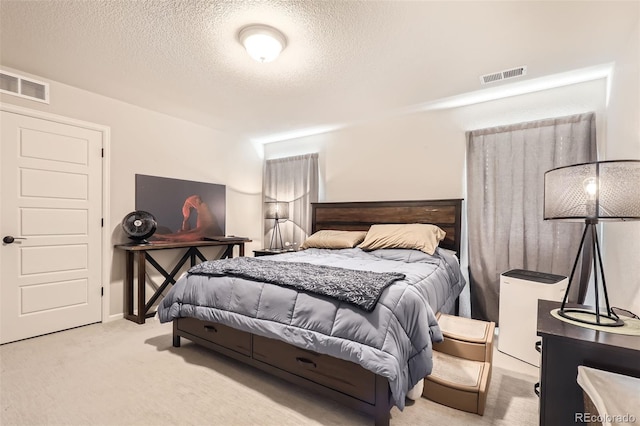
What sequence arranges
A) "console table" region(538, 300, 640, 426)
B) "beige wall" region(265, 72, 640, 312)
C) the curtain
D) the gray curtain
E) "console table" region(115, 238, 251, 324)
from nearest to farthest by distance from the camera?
"console table" region(538, 300, 640, 426), "beige wall" region(265, 72, 640, 312), the gray curtain, "console table" region(115, 238, 251, 324), the curtain

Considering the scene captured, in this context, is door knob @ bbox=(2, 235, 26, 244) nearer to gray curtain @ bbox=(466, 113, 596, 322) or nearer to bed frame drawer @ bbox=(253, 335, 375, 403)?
bed frame drawer @ bbox=(253, 335, 375, 403)

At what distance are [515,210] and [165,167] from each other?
407cm

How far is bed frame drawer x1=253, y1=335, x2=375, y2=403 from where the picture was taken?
5.32 ft

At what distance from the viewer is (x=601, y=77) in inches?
108

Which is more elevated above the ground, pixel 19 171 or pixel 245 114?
pixel 245 114

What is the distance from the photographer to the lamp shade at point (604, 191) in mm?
1293

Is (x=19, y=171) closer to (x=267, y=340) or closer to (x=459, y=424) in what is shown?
(x=267, y=340)

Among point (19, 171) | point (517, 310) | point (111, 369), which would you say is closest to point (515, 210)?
point (517, 310)

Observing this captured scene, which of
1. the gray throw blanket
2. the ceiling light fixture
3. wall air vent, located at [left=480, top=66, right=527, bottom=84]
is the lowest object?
the gray throw blanket

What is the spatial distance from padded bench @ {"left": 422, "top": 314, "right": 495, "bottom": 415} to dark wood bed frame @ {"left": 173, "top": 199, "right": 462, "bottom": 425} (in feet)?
1.53

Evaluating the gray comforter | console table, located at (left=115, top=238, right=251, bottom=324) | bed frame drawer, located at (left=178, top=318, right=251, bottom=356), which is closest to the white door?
console table, located at (left=115, top=238, right=251, bottom=324)

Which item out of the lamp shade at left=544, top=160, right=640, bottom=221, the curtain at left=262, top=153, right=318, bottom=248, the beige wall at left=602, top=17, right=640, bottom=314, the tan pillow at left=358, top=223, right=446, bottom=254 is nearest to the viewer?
the lamp shade at left=544, top=160, right=640, bottom=221

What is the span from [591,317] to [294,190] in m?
3.81

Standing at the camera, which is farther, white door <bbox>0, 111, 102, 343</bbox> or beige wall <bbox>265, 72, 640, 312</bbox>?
white door <bbox>0, 111, 102, 343</bbox>
